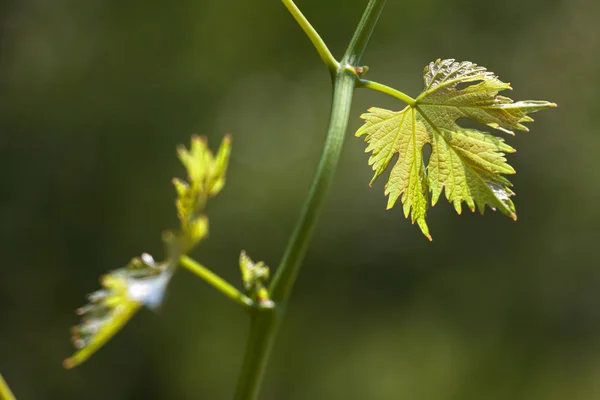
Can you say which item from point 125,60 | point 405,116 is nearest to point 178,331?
point 125,60

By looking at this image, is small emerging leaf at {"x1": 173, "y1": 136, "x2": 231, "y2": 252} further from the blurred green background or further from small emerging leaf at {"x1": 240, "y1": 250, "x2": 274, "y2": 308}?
the blurred green background

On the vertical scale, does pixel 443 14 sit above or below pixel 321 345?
above

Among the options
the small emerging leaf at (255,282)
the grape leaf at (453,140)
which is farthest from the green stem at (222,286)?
the grape leaf at (453,140)

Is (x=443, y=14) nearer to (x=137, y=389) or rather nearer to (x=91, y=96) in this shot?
(x=91, y=96)

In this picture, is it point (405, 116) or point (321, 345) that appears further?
point (321, 345)

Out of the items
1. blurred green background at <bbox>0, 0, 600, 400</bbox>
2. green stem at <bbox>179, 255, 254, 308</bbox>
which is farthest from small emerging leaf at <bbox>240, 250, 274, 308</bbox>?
blurred green background at <bbox>0, 0, 600, 400</bbox>
